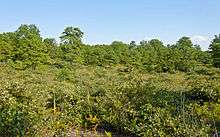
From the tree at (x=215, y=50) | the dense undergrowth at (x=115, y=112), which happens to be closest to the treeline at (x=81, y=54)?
the tree at (x=215, y=50)

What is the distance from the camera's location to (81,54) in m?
74.4

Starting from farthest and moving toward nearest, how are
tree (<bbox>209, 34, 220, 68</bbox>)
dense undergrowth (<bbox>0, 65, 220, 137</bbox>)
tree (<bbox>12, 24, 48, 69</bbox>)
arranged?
1. tree (<bbox>209, 34, 220, 68</bbox>)
2. tree (<bbox>12, 24, 48, 69</bbox>)
3. dense undergrowth (<bbox>0, 65, 220, 137</bbox>)

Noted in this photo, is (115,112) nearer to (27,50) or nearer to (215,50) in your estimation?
(27,50)

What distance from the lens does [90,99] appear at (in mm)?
18094

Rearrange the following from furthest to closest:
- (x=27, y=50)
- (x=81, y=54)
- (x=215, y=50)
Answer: (x=81, y=54) < (x=215, y=50) < (x=27, y=50)

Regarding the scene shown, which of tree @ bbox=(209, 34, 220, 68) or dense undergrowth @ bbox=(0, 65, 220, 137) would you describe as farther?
tree @ bbox=(209, 34, 220, 68)

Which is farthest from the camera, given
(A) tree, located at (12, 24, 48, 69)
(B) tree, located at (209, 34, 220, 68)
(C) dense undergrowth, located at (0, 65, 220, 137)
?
(B) tree, located at (209, 34, 220, 68)

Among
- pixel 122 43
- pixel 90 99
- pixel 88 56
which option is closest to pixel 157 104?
pixel 90 99

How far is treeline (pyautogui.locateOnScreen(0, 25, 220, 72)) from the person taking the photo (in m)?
61.5

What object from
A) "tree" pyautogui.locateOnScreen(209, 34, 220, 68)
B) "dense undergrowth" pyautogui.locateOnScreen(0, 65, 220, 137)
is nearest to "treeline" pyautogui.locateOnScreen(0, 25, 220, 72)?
"tree" pyautogui.locateOnScreen(209, 34, 220, 68)

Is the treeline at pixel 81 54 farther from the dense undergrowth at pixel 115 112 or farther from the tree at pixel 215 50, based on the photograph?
the dense undergrowth at pixel 115 112

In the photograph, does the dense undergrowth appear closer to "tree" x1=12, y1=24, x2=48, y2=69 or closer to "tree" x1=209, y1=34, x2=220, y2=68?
"tree" x1=12, y1=24, x2=48, y2=69

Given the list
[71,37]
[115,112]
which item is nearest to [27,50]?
[71,37]

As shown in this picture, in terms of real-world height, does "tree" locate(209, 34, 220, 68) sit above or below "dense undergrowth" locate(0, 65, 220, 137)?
above
